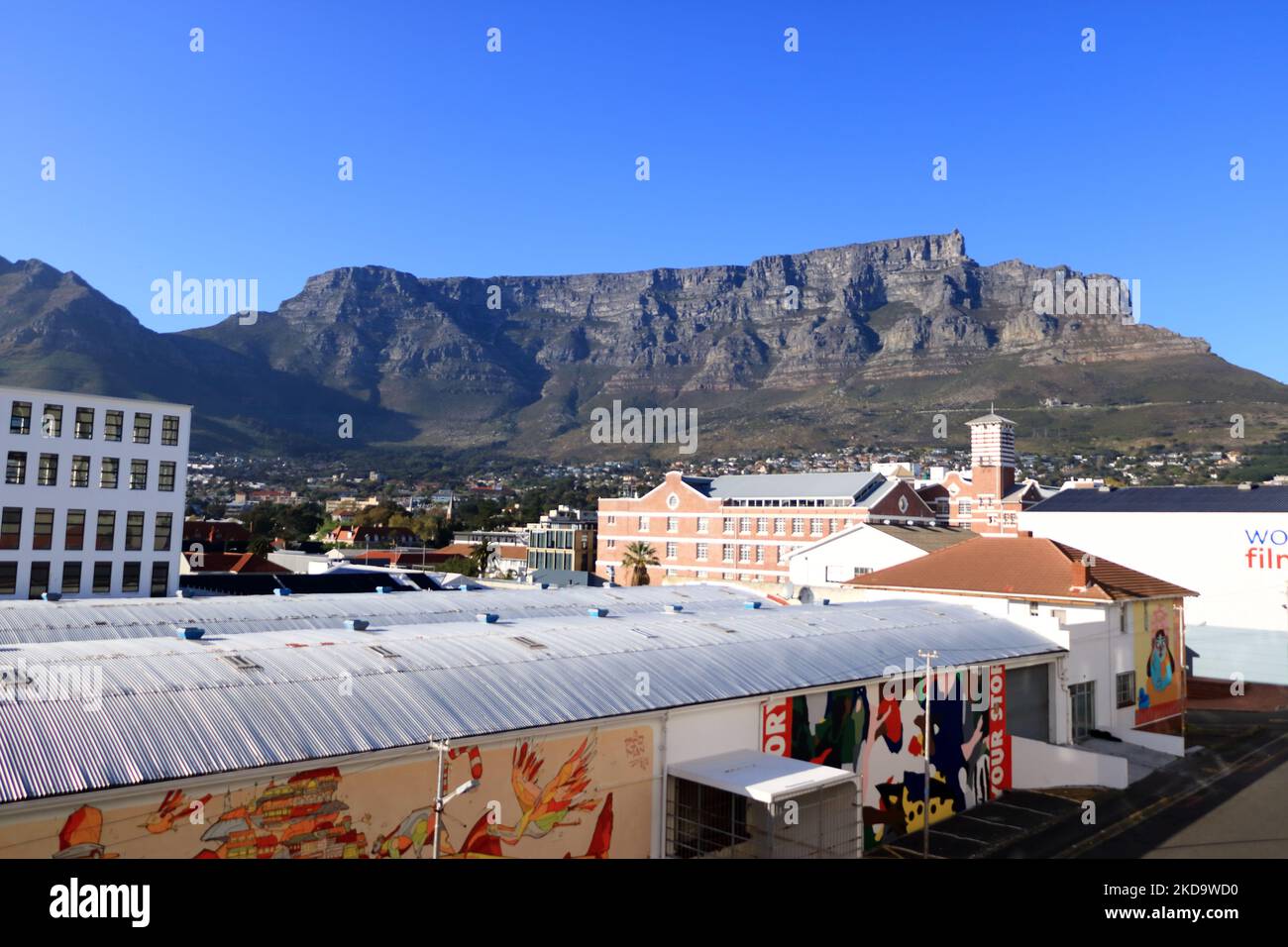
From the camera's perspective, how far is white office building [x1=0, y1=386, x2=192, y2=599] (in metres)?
47.9

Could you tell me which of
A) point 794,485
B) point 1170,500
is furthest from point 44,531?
point 1170,500

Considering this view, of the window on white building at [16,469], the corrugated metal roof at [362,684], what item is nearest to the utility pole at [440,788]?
the corrugated metal roof at [362,684]

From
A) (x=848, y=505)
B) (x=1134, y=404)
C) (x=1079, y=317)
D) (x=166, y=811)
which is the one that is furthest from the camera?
(x=1079, y=317)

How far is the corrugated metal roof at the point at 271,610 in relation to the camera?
2466cm

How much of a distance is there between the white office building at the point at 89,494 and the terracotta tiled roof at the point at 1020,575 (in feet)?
135

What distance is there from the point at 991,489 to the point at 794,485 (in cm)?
1929

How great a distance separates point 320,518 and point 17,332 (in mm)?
96395

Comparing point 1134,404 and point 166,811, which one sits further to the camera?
point 1134,404

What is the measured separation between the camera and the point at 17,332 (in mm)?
177000

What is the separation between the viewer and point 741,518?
8088cm

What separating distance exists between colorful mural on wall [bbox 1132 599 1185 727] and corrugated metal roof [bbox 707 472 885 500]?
126 feet
